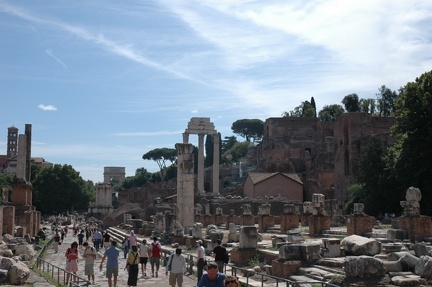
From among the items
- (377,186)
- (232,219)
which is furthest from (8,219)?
(377,186)

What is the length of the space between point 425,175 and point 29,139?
27262 mm

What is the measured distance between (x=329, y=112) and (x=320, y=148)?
15.4 metres

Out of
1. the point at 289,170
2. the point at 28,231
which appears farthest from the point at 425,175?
the point at 289,170

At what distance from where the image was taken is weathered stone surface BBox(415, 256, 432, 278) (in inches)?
452

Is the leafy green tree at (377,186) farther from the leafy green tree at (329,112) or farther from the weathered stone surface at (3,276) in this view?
the leafy green tree at (329,112)

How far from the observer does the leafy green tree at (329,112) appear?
96.9 metres

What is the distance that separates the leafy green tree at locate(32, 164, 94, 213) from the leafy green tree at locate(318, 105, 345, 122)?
41.6 m

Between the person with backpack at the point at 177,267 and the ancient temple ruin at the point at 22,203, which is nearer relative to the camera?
the person with backpack at the point at 177,267

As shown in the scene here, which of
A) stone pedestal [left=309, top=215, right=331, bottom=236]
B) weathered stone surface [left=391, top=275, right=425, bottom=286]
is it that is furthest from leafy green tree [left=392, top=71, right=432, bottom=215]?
weathered stone surface [left=391, top=275, right=425, bottom=286]

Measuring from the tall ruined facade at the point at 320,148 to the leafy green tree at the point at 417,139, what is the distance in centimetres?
2087

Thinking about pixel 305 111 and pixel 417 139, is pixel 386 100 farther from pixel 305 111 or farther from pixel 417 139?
pixel 417 139

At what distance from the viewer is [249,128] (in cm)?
13362

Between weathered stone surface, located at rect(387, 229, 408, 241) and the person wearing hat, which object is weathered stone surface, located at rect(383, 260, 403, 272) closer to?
the person wearing hat

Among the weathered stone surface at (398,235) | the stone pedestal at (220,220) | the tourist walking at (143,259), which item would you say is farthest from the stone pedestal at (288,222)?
the stone pedestal at (220,220)
